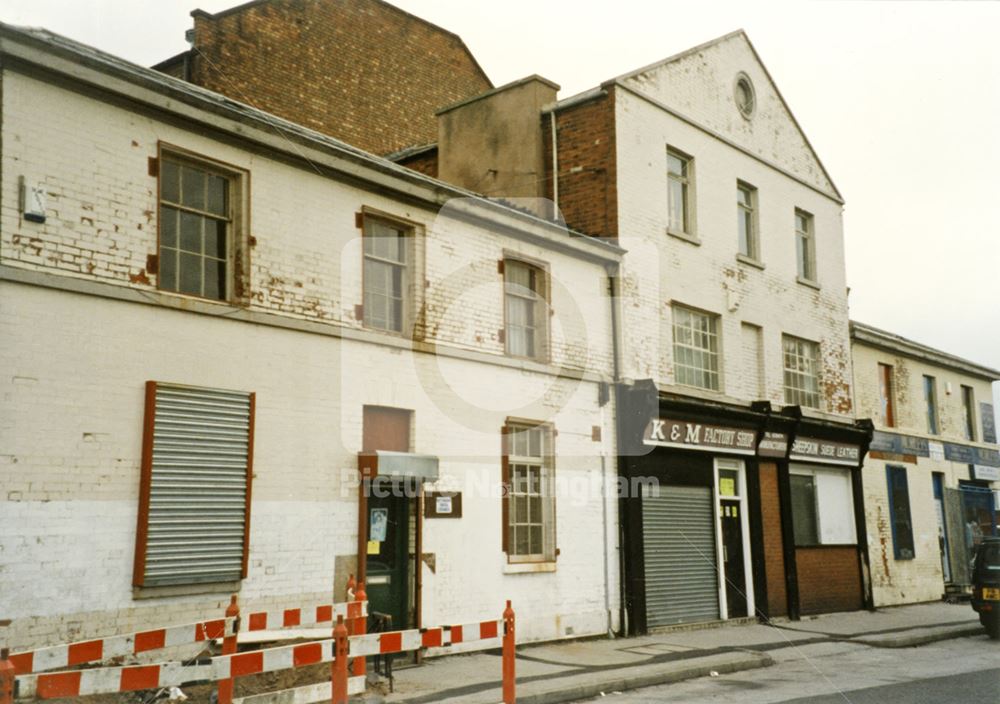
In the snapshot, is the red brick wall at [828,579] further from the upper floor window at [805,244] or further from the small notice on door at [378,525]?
the small notice on door at [378,525]

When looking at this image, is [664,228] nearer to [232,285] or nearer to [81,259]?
[232,285]

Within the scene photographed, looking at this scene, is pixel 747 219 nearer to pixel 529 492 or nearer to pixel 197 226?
pixel 529 492

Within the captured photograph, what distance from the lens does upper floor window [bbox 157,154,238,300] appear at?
1017 centimetres

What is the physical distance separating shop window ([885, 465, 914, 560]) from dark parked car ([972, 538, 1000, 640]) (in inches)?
264

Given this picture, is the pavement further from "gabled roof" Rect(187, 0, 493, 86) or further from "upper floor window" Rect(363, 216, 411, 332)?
"gabled roof" Rect(187, 0, 493, 86)

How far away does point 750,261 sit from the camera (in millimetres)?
19859

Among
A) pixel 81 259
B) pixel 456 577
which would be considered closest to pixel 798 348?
pixel 456 577

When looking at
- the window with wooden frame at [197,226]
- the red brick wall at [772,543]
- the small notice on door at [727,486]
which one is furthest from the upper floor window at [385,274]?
the red brick wall at [772,543]

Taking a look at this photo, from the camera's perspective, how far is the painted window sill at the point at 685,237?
17750 mm

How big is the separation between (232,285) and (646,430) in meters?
7.89

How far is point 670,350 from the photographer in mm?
17281

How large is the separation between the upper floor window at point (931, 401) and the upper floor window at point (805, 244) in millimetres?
6267

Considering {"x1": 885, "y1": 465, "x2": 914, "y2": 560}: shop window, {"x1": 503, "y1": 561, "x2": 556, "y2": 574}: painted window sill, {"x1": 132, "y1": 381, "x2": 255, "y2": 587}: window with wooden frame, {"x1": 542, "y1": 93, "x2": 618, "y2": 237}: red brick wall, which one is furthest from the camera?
{"x1": 885, "y1": 465, "x2": 914, "y2": 560}: shop window

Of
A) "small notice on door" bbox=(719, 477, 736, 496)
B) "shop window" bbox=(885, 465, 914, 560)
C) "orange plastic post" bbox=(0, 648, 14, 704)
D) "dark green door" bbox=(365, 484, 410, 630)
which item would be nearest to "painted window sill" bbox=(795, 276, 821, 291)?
"shop window" bbox=(885, 465, 914, 560)
